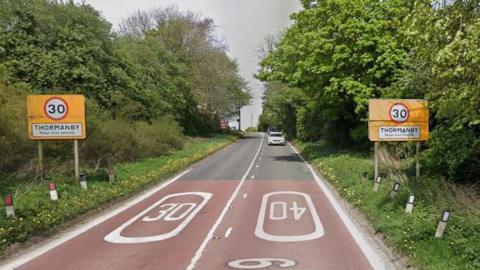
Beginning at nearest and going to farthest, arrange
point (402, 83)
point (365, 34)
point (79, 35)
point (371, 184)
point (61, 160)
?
point (371, 184) < point (402, 83) < point (61, 160) < point (365, 34) < point (79, 35)

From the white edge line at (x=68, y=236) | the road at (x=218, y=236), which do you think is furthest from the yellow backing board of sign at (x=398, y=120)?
the white edge line at (x=68, y=236)

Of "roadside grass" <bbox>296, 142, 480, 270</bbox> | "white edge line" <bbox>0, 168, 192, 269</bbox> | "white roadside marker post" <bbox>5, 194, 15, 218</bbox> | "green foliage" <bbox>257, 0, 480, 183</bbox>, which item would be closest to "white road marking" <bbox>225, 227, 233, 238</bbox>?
"roadside grass" <bbox>296, 142, 480, 270</bbox>

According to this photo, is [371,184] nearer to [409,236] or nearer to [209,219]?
[209,219]

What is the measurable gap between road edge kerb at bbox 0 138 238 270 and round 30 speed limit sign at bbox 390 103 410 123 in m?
9.64

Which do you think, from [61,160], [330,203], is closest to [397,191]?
[330,203]

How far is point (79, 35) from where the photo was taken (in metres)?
30.3

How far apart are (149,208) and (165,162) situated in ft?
Answer: 44.9

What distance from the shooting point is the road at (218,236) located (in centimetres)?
972

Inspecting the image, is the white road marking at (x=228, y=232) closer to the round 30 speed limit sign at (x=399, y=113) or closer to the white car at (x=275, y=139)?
the round 30 speed limit sign at (x=399, y=113)

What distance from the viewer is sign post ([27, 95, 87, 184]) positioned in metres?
18.4

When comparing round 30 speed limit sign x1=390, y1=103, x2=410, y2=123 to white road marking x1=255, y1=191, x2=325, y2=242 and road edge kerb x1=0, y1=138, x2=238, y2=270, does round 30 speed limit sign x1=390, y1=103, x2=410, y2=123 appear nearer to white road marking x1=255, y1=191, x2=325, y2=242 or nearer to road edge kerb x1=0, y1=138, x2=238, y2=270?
white road marking x1=255, y1=191, x2=325, y2=242

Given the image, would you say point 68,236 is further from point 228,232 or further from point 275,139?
point 275,139

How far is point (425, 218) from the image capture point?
37.4 feet

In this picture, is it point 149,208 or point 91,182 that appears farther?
point 91,182
